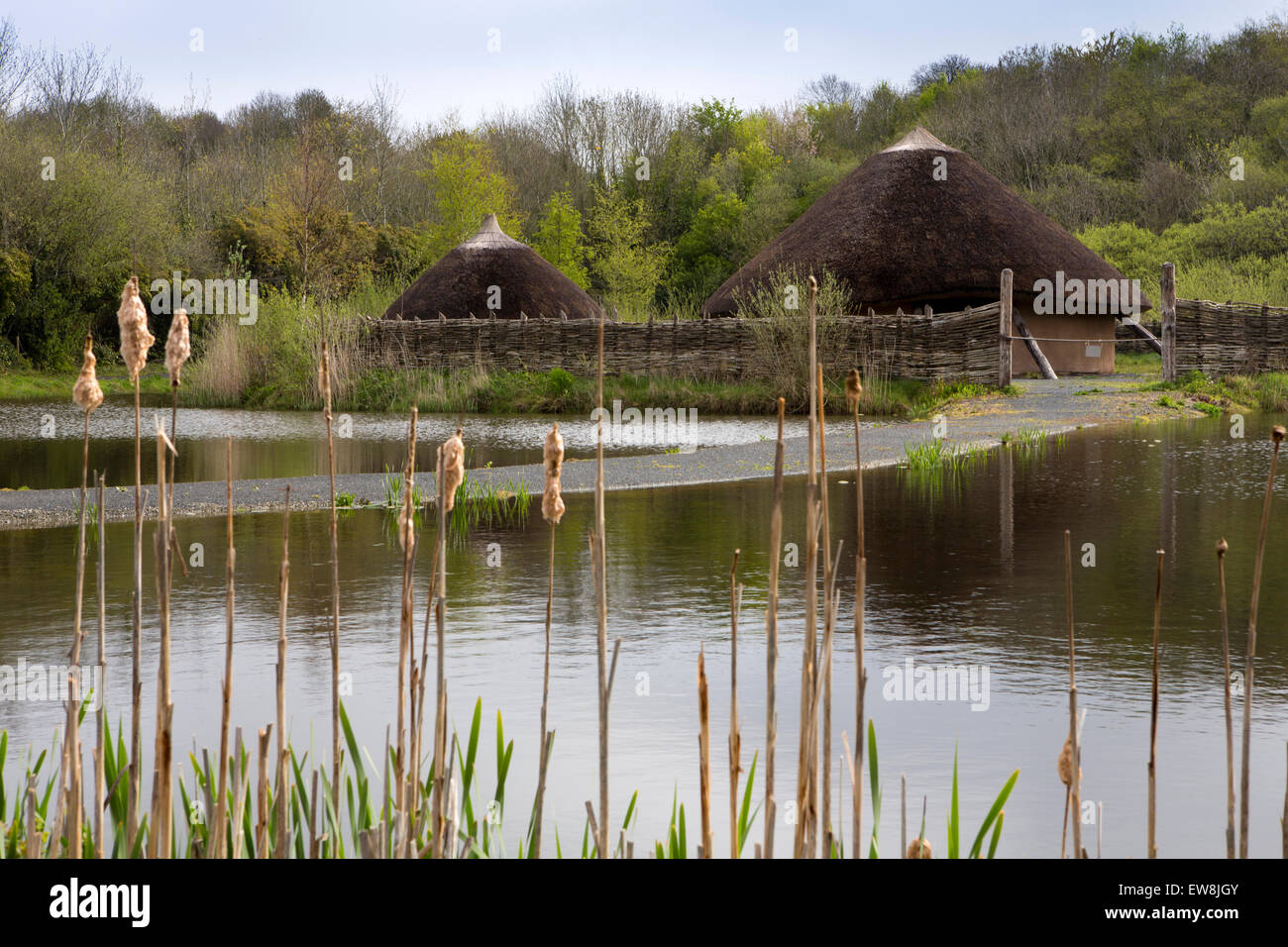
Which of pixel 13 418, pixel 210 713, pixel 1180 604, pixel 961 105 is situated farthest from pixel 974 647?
pixel 961 105

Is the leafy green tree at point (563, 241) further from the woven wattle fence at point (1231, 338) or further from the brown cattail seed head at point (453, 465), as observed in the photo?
the brown cattail seed head at point (453, 465)

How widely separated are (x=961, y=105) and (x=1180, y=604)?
47313 mm

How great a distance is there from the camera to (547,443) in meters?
2.06

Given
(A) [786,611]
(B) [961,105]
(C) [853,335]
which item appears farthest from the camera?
(B) [961,105]

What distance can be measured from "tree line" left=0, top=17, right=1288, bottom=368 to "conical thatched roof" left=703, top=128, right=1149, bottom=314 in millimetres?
5029

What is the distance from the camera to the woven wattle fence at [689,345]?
21.7m

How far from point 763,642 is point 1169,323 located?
16.2 metres

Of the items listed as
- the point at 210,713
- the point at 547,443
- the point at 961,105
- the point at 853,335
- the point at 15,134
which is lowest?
the point at 210,713

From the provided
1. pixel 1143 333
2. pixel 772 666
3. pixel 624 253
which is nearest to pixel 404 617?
pixel 772 666

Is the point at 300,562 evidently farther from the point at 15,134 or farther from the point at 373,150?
the point at 373,150

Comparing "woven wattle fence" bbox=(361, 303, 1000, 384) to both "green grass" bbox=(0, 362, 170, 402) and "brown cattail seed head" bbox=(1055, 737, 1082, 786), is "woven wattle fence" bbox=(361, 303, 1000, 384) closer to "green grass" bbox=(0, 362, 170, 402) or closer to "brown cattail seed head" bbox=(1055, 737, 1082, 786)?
"green grass" bbox=(0, 362, 170, 402)

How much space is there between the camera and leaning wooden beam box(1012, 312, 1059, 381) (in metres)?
22.7

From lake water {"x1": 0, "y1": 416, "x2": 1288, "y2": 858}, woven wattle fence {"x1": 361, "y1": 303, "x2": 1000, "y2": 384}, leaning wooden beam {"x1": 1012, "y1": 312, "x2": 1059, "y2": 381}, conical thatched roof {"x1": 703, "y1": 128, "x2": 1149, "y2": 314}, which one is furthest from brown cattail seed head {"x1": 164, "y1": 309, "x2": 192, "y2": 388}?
conical thatched roof {"x1": 703, "y1": 128, "x2": 1149, "y2": 314}

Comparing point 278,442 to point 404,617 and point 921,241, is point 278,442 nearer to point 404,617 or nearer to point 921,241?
point 921,241
